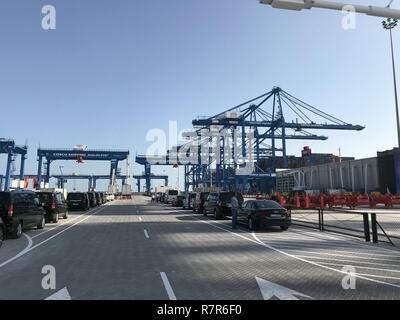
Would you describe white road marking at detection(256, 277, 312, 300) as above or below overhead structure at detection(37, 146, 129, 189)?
below

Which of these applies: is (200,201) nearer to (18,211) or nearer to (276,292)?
(18,211)

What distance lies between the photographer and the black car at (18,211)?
48.0 ft

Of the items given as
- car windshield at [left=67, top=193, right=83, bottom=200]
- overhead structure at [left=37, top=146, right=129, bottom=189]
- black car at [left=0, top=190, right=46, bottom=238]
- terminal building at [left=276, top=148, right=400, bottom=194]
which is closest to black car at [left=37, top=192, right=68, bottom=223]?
black car at [left=0, top=190, right=46, bottom=238]

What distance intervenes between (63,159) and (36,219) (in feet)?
244

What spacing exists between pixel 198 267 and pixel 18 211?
9.15 m

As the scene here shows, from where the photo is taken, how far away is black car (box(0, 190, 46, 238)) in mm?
14630

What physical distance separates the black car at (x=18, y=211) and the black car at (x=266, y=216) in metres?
9.52

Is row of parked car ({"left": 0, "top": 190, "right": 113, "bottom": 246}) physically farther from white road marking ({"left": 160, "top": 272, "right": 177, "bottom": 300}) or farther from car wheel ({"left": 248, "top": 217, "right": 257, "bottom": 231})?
car wheel ({"left": 248, "top": 217, "right": 257, "bottom": 231})

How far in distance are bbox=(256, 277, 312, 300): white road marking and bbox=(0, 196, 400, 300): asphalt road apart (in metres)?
0.02

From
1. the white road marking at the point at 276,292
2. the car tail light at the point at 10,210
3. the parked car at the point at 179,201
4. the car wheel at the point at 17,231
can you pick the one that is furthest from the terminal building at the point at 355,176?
the white road marking at the point at 276,292

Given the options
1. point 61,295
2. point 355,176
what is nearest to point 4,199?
point 61,295

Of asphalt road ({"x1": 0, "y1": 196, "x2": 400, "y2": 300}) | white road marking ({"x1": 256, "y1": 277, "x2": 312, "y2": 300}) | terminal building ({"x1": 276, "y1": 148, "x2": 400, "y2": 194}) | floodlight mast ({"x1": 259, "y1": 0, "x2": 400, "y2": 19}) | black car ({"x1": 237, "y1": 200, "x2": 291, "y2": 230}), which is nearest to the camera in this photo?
white road marking ({"x1": 256, "y1": 277, "x2": 312, "y2": 300})
